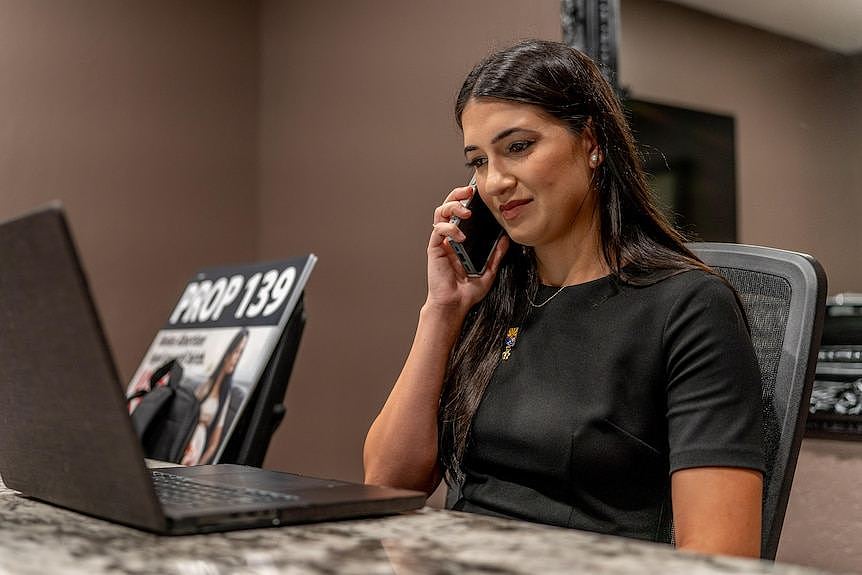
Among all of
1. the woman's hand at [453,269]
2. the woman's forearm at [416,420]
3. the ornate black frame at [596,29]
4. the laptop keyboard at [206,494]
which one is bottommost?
the laptop keyboard at [206,494]

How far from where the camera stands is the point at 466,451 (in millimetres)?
1282

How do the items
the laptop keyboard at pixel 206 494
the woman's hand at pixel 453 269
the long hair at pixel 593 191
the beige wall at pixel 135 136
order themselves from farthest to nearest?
the beige wall at pixel 135 136 < the woman's hand at pixel 453 269 < the long hair at pixel 593 191 < the laptop keyboard at pixel 206 494

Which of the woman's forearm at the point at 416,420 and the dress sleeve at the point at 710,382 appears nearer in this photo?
the dress sleeve at the point at 710,382

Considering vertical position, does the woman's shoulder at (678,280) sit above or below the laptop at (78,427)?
above

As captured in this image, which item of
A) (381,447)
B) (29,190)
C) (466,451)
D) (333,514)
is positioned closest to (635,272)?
(466,451)

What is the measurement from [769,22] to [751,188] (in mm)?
322

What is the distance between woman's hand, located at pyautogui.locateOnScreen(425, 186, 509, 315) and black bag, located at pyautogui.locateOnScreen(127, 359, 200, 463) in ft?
2.86

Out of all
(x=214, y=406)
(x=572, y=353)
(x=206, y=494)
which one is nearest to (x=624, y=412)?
(x=572, y=353)

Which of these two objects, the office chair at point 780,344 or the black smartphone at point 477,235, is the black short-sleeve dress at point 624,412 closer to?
the office chair at point 780,344

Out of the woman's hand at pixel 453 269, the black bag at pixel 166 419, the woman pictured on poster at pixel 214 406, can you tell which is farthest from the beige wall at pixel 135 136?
the woman's hand at pixel 453 269

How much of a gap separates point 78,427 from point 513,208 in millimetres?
755

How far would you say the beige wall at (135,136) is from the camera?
117 inches

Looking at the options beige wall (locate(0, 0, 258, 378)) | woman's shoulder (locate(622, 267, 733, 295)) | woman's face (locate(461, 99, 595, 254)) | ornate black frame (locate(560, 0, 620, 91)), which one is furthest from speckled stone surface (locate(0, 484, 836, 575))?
beige wall (locate(0, 0, 258, 378))

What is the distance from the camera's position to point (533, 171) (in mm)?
1280
